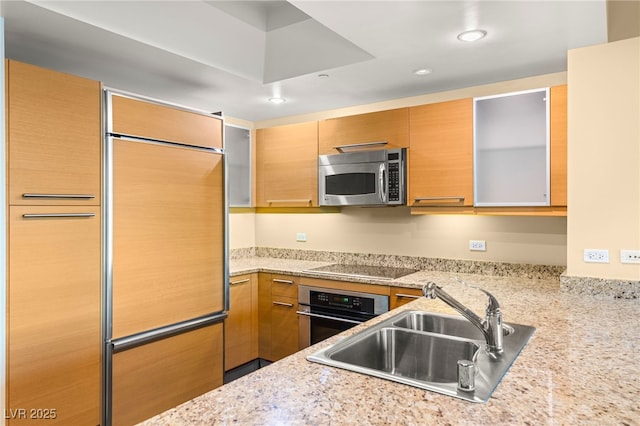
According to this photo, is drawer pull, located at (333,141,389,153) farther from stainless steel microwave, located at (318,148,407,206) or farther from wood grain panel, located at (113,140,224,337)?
wood grain panel, located at (113,140,224,337)

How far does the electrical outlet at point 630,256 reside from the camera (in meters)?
2.19

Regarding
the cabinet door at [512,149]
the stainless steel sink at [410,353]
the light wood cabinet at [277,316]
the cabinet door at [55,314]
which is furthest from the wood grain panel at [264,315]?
the stainless steel sink at [410,353]

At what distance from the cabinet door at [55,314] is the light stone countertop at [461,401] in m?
1.27

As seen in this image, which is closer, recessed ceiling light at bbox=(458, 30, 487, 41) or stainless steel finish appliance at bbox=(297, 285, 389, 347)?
recessed ceiling light at bbox=(458, 30, 487, 41)

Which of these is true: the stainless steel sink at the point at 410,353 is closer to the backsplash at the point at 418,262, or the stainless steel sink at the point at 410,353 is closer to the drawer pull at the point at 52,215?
the drawer pull at the point at 52,215

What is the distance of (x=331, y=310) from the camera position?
10.2ft

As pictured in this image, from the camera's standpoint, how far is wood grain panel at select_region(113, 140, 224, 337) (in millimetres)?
2260

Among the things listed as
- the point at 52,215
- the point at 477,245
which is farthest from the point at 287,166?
the point at 52,215

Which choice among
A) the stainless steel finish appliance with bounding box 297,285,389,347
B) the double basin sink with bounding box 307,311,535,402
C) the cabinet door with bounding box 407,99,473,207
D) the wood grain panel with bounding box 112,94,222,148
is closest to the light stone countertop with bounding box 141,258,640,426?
the double basin sink with bounding box 307,311,535,402

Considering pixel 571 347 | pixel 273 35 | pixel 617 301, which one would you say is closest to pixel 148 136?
pixel 273 35

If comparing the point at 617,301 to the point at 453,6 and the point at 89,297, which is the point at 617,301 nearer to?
the point at 453,6

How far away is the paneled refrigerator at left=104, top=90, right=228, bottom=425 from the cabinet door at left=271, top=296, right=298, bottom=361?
631mm

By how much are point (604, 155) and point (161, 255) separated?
2521 millimetres

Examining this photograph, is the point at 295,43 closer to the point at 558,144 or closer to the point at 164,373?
the point at 558,144
